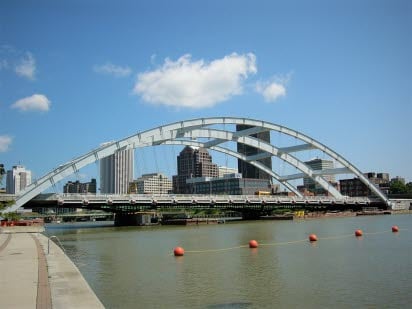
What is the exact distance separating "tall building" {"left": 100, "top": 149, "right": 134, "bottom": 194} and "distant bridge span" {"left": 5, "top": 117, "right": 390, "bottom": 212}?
77186 mm

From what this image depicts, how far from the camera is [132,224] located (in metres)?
88.5

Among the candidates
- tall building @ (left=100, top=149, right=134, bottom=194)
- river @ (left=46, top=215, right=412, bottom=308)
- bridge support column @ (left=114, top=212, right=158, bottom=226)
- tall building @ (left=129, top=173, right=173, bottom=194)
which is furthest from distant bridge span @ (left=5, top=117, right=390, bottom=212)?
tall building @ (left=129, top=173, right=173, bottom=194)

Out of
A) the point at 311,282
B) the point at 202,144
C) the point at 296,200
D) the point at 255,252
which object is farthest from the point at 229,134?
the point at 311,282

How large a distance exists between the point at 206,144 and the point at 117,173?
87.6 m

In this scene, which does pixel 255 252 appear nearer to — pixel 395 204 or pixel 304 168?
pixel 304 168

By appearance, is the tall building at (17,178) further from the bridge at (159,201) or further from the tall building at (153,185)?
the tall building at (153,185)

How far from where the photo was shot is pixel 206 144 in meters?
85.6

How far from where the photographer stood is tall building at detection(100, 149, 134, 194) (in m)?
165

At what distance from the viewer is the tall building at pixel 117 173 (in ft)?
541

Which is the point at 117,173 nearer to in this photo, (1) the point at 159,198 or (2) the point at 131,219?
Answer: (2) the point at 131,219

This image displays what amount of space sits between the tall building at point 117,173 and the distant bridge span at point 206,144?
77.2 metres

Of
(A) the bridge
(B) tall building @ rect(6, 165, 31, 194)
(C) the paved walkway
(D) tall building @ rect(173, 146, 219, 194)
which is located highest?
(D) tall building @ rect(173, 146, 219, 194)

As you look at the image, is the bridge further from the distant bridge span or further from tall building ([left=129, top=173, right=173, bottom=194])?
tall building ([left=129, top=173, right=173, bottom=194])

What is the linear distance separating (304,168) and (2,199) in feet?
203
